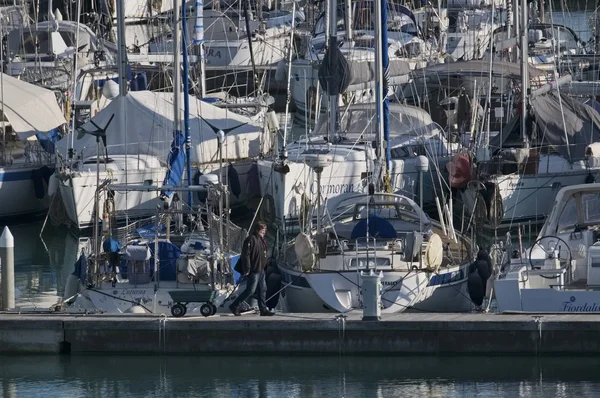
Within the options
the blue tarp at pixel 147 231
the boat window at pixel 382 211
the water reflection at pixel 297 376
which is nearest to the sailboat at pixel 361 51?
the blue tarp at pixel 147 231

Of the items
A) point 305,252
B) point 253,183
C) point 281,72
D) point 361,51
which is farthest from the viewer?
point 281,72

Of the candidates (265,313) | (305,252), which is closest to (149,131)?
(305,252)

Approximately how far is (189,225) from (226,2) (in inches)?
1169

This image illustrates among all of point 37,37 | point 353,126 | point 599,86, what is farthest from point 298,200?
point 37,37

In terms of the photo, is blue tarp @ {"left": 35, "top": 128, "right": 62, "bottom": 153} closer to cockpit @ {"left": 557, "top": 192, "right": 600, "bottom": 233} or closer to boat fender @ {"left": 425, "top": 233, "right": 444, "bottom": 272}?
cockpit @ {"left": 557, "top": 192, "right": 600, "bottom": 233}

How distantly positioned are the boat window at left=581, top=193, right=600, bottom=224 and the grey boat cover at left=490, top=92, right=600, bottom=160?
8.24 m

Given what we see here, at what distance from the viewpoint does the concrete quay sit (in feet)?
58.6

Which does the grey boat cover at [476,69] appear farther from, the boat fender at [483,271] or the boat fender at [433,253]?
the boat fender at [433,253]

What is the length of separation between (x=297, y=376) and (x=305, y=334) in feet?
1.68

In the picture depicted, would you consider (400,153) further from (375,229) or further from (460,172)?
(375,229)

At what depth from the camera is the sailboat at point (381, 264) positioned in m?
20.0

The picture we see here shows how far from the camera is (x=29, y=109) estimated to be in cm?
3092

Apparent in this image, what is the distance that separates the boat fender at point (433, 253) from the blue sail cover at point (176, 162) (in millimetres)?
7620

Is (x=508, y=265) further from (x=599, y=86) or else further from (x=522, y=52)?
(x=599, y=86)
